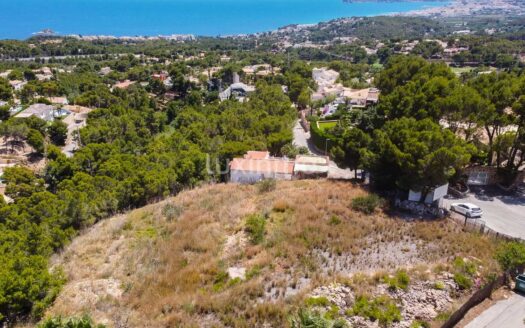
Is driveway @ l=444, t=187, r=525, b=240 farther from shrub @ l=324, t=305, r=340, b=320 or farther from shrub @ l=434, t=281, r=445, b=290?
shrub @ l=324, t=305, r=340, b=320

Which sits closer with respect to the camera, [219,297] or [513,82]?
Answer: [219,297]

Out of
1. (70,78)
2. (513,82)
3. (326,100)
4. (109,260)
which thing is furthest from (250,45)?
(109,260)

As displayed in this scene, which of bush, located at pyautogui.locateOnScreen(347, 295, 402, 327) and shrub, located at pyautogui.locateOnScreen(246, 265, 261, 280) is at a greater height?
shrub, located at pyautogui.locateOnScreen(246, 265, 261, 280)

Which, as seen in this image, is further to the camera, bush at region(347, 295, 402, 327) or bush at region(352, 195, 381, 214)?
bush at region(352, 195, 381, 214)

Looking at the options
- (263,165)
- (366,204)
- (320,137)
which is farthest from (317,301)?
(320,137)

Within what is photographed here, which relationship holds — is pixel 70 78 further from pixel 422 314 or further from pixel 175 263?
pixel 422 314

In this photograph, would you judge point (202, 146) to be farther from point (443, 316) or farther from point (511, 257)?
point (443, 316)

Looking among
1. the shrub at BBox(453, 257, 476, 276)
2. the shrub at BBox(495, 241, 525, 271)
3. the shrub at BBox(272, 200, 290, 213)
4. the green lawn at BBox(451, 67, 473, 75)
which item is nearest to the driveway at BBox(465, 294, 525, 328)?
the shrub at BBox(495, 241, 525, 271)
